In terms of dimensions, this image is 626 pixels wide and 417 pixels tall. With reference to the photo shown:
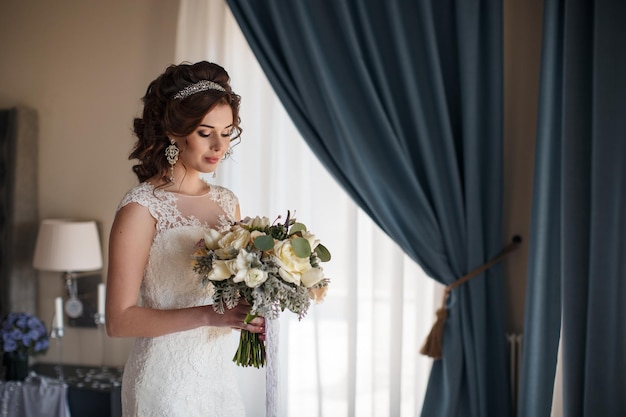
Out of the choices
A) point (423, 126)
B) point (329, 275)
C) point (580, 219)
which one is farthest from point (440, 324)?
point (423, 126)

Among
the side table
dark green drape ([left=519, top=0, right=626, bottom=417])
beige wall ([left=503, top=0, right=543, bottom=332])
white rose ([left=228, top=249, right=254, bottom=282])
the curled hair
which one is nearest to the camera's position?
white rose ([left=228, top=249, right=254, bottom=282])

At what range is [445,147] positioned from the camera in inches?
127

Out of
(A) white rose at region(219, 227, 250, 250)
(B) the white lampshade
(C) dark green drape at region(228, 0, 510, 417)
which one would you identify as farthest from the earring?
(B) the white lampshade

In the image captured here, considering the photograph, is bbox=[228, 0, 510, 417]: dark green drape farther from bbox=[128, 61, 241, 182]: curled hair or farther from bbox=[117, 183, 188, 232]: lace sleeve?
bbox=[117, 183, 188, 232]: lace sleeve

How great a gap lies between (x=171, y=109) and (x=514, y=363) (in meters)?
2.14

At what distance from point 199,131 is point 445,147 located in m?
1.53

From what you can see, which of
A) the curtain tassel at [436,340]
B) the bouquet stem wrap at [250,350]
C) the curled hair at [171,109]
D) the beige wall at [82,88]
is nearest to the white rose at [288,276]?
the bouquet stem wrap at [250,350]

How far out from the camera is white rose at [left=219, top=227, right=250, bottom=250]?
1.84 metres

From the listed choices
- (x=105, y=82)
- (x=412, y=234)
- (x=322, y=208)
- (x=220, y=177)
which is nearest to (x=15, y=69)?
(x=105, y=82)

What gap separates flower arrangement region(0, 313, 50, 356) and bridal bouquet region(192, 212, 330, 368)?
1999 millimetres

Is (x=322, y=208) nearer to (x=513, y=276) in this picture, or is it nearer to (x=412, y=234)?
(x=412, y=234)

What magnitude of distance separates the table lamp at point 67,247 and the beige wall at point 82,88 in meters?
0.21

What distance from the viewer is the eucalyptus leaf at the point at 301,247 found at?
5.98ft

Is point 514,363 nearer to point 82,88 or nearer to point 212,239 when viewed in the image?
point 212,239
